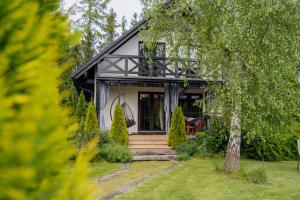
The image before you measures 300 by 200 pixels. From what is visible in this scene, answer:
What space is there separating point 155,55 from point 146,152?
16.1 feet

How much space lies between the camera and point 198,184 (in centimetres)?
873

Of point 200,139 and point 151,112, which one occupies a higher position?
point 151,112

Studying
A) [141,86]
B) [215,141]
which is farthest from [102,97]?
[215,141]

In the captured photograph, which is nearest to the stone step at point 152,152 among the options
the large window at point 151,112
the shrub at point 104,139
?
the shrub at point 104,139

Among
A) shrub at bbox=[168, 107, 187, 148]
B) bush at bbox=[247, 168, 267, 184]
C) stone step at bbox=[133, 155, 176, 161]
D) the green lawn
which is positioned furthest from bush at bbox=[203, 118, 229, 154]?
bush at bbox=[247, 168, 267, 184]

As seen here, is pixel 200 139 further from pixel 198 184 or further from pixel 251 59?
pixel 251 59

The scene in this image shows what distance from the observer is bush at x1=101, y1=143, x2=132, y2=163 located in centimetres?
1205

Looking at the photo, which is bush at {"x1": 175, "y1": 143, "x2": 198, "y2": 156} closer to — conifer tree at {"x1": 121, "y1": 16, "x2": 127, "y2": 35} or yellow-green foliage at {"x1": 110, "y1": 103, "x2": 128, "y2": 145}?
yellow-green foliage at {"x1": 110, "y1": 103, "x2": 128, "y2": 145}

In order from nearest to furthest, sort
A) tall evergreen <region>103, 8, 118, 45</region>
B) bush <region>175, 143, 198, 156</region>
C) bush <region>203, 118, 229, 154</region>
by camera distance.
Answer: bush <region>175, 143, 198, 156</region>
bush <region>203, 118, 229, 154</region>
tall evergreen <region>103, 8, 118, 45</region>

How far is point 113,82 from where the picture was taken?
15297mm

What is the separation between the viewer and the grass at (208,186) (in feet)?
24.8

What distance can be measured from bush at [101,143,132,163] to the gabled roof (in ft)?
13.4

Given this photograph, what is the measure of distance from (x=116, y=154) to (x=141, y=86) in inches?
210

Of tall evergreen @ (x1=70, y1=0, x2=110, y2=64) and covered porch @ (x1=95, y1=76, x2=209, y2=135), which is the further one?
tall evergreen @ (x1=70, y1=0, x2=110, y2=64)
